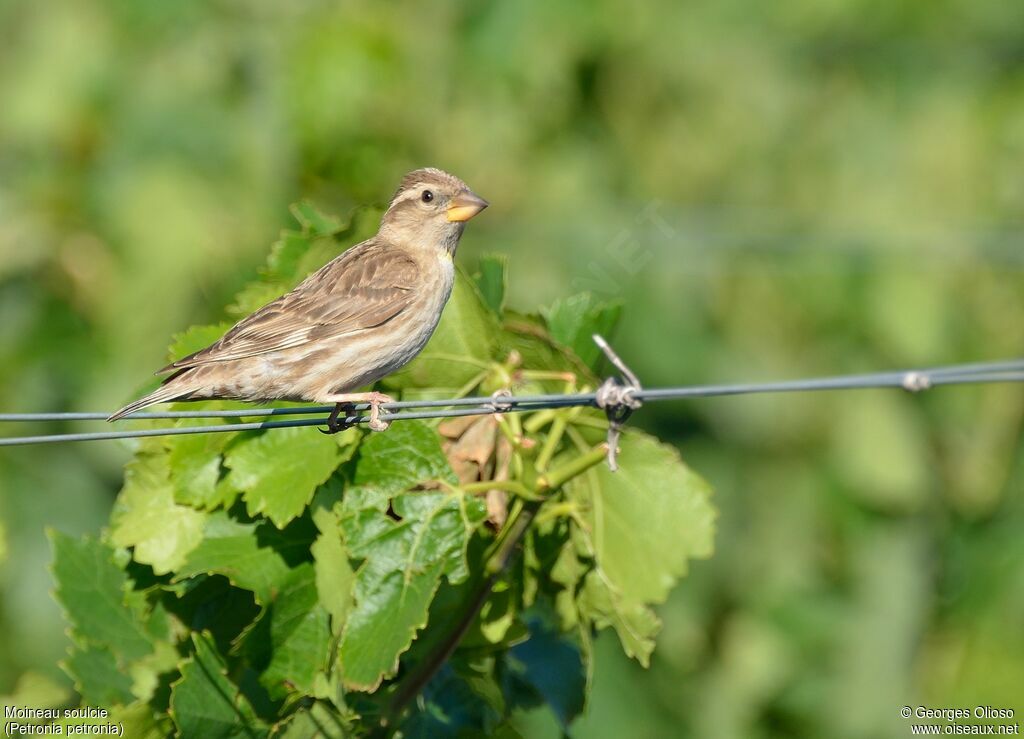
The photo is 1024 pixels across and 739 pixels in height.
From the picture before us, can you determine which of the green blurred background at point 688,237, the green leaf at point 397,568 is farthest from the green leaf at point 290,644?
the green blurred background at point 688,237

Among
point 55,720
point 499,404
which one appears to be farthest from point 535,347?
point 55,720

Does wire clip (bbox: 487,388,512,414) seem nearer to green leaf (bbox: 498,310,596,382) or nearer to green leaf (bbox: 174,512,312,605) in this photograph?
green leaf (bbox: 498,310,596,382)

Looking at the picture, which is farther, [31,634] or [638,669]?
[638,669]

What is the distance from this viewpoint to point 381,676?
3869 mm

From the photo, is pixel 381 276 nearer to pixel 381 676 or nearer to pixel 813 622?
pixel 381 676

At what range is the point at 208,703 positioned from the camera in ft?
13.1

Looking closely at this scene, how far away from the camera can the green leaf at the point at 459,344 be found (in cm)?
448

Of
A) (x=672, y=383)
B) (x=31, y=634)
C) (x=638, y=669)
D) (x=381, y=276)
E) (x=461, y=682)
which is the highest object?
(x=381, y=276)

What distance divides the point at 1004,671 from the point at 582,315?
6.10 m

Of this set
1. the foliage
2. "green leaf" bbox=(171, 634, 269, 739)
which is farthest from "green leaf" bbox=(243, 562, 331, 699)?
"green leaf" bbox=(171, 634, 269, 739)

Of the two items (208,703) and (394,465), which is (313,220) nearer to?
(394,465)

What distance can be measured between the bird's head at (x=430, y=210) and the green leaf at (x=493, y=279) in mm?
1437

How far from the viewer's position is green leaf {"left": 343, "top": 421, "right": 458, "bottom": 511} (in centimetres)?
412

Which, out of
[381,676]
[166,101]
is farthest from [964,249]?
[381,676]
